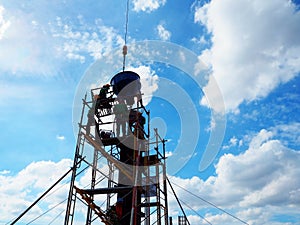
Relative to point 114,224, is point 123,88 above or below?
above

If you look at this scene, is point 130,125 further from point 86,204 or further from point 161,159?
point 86,204

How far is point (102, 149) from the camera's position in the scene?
21.4 meters

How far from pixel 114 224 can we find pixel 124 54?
15.0m

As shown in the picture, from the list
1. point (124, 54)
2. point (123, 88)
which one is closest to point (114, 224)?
point (123, 88)

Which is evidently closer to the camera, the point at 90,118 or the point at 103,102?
the point at 90,118

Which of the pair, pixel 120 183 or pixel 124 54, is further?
pixel 124 54

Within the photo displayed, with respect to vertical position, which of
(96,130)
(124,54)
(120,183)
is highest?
(124,54)

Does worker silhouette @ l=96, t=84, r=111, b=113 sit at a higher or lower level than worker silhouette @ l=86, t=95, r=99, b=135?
higher

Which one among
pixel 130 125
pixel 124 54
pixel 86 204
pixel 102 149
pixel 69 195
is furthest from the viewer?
pixel 124 54

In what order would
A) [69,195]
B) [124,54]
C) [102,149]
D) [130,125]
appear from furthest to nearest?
[124,54]
[130,125]
[102,149]
[69,195]

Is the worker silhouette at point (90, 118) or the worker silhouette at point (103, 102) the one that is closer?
the worker silhouette at point (90, 118)

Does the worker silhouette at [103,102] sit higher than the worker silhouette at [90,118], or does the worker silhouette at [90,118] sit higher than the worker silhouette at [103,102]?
the worker silhouette at [103,102]

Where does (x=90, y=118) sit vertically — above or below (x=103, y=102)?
below

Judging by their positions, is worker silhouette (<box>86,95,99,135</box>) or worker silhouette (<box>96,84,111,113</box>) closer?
worker silhouette (<box>86,95,99,135</box>)
